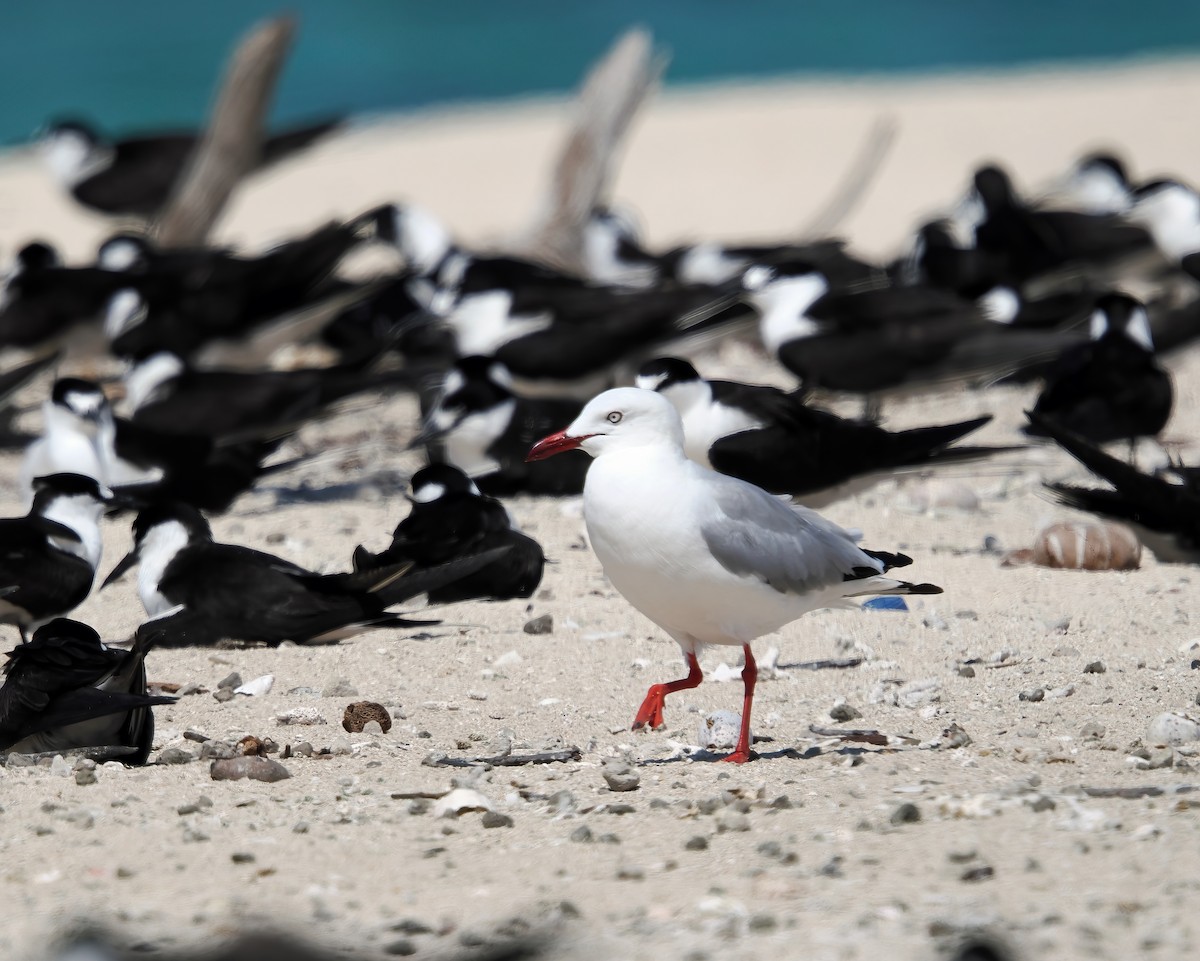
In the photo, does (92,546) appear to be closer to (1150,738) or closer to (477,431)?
(477,431)

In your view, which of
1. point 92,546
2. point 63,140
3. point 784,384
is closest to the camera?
point 92,546

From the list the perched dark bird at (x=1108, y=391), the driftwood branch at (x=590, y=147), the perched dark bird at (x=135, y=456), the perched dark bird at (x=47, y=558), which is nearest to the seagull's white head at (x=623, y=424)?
the perched dark bird at (x=47, y=558)

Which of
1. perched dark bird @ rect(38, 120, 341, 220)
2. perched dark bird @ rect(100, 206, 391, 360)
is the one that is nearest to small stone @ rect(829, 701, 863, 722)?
perched dark bird @ rect(100, 206, 391, 360)

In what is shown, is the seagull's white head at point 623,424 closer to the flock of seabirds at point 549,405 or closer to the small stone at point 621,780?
the flock of seabirds at point 549,405

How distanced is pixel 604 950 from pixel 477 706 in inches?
66.5

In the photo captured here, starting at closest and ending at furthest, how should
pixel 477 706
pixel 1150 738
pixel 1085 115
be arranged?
pixel 1150 738 < pixel 477 706 < pixel 1085 115

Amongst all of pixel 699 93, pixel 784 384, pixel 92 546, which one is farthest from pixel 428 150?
pixel 92 546

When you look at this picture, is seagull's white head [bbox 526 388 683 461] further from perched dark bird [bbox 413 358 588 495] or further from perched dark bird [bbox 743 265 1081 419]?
perched dark bird [bbox 743 265 1081 419]

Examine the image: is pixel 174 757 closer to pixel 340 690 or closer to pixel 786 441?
pixel 340 690

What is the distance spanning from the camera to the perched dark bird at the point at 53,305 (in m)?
9.23

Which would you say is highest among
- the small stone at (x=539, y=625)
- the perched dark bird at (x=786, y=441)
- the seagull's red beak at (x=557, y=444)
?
the perched dark bird at (x=786, y=441)

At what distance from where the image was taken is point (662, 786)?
137 inches

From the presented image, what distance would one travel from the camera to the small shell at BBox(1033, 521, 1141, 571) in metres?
5.42

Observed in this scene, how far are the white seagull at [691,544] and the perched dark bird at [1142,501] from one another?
1.32 metres
